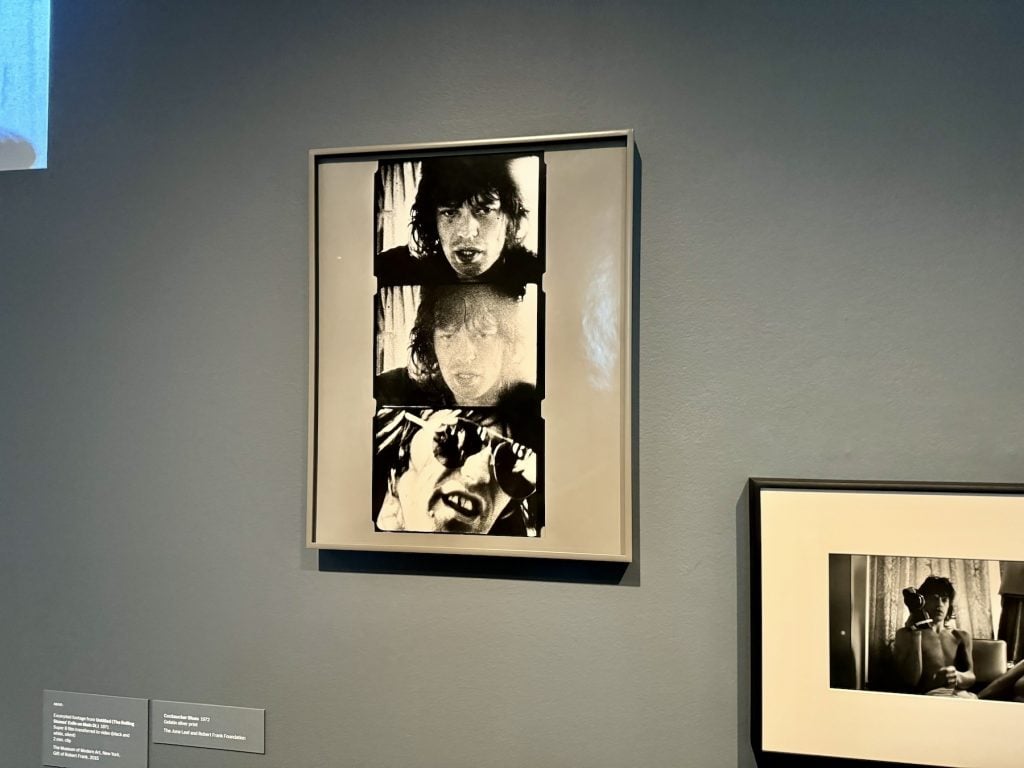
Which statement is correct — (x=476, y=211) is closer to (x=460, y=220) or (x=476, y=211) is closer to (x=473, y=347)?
(x=460, y=220)

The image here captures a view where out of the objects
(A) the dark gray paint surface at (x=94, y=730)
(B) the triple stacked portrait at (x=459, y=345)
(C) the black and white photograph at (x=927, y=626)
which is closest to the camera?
(C) the black and white photograph at (x=927, y=626)

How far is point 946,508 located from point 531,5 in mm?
780

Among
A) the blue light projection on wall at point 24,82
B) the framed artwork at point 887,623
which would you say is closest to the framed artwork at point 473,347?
the framed artwork at point 887,623

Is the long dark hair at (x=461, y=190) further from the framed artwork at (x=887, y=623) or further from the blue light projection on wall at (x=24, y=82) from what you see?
the blue light projection on wall at (x=24, y=82)

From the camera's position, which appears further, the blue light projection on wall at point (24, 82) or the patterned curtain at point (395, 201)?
the blue light projection on wall at point (24, 82)

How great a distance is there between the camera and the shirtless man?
86 centimetres

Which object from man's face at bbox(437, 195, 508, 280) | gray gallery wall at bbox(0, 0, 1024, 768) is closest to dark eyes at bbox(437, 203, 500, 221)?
man's face at bbox(437, 195, 508, 280)

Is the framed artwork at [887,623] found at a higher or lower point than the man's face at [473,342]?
lower

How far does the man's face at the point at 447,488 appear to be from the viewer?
96 cm

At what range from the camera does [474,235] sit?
3.17ft

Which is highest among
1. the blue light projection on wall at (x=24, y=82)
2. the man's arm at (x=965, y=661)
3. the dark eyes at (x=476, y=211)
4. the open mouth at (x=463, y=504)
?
the blue light projection on wall at (x=24, y=82)

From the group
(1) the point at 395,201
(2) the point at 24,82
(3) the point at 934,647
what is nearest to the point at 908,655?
(3) the point at 934,647

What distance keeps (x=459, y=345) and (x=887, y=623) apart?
59cm

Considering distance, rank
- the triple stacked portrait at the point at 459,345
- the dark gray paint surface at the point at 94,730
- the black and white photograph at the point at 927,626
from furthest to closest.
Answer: the dark gray paint surface at the point at 94,730 < the triple stacked portrait at the point at 459,345 < the black and white photograph at the point at 927,626
